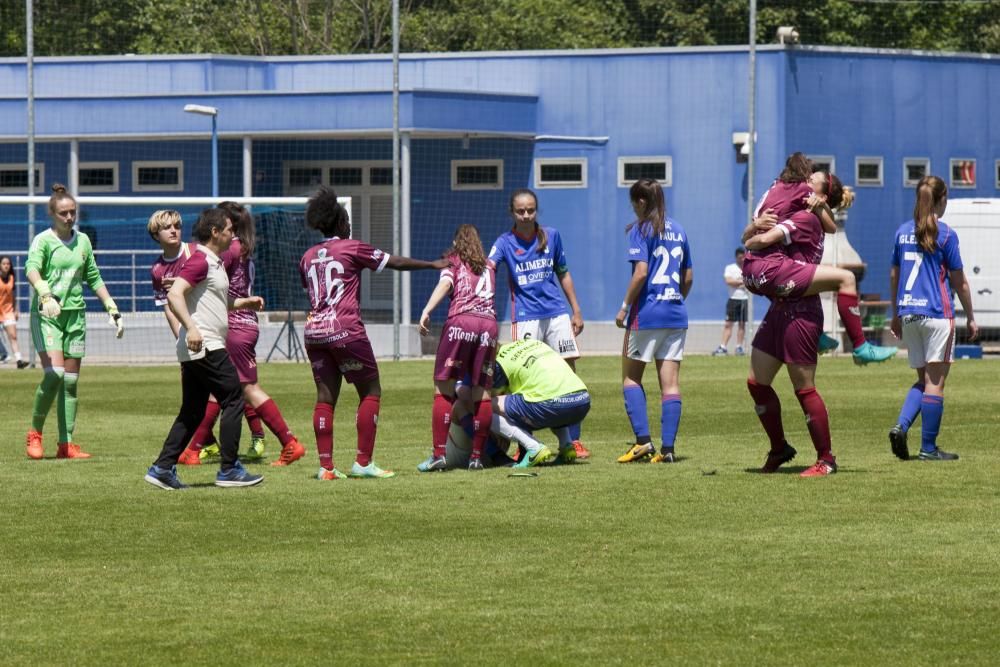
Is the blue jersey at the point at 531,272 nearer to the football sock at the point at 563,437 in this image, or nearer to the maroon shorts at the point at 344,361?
the football sock at the point at 563,437

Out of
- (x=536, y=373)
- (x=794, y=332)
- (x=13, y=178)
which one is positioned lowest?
(x=536, y=373)

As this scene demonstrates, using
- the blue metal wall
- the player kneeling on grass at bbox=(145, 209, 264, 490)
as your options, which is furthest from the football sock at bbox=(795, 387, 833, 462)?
the blue metal wall

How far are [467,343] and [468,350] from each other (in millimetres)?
51

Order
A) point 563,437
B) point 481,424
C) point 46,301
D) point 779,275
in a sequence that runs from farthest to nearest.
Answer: point 46,301
point 563,437
point 481,424
point 779,275

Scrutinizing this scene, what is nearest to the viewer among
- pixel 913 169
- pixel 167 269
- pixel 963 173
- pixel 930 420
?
pixel 930 420

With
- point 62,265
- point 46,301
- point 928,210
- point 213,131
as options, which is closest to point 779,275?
point 928,210

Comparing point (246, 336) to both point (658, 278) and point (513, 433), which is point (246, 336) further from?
point (658, 278)

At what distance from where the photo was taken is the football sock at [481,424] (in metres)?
12.1

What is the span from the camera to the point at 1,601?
7.43m

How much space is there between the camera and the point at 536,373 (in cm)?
1252

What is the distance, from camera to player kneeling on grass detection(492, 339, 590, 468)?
40.6ft

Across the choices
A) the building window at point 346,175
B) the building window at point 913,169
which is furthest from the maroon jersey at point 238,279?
the building window at point 913,169

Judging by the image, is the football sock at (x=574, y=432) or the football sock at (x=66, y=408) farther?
the football sock at (x=66, y=408)

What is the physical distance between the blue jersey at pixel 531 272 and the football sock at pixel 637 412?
0.96 m
